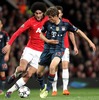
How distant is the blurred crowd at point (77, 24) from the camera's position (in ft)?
66.8

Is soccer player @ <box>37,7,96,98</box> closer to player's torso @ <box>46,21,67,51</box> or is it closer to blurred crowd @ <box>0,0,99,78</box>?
player's torso @ <box>46,21,67,51</box>

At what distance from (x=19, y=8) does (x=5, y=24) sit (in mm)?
1090

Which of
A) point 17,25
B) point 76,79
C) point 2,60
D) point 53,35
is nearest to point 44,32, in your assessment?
point 53,35

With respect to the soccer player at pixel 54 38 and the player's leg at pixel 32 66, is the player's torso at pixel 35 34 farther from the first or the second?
the soccer player at pixel 54 38

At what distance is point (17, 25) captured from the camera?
68.8ft

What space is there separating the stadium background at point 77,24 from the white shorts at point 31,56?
534 centimetres

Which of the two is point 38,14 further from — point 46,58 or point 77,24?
point 77,24

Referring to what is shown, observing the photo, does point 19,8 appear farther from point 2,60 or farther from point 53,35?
point 53,35

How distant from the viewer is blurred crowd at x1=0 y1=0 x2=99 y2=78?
20.4 meters

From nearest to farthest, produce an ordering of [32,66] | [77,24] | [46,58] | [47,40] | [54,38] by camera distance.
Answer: [47,40] → [54,38] → [46,58] → [32,66] → [77,24]

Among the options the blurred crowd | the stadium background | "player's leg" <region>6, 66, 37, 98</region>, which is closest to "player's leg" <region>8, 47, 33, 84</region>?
"player's leg" <region>6, 66, 37, 98</region>

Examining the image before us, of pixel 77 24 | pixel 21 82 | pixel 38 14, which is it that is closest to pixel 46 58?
pixel 21 82

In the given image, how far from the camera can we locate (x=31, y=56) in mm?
13609

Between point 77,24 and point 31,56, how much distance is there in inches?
358
